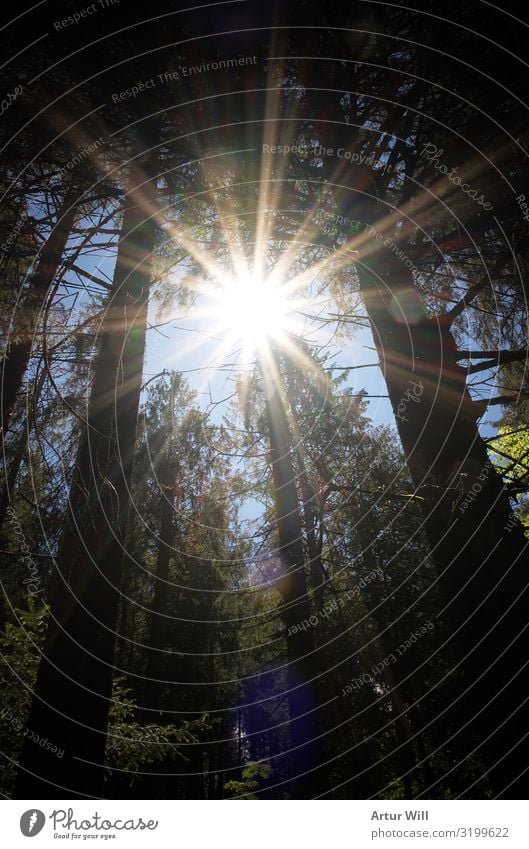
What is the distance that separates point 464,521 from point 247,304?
5.51m

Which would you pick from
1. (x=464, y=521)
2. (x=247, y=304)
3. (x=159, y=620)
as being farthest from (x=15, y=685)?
(x=159, y=620)

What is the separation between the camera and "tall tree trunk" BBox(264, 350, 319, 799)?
24.3ft

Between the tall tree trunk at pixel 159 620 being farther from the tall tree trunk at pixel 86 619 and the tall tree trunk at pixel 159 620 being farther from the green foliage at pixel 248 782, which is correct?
the tall tree trunk at pixel 86 619

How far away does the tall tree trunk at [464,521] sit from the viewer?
3152mm

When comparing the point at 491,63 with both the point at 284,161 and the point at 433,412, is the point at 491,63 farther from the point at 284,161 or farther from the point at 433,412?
the point at 433,412

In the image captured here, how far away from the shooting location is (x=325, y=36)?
450 centimetres

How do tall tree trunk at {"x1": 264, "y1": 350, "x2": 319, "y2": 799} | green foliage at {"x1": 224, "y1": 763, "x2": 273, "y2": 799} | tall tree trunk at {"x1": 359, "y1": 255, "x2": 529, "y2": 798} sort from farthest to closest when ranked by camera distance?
green foliage at {"x1": 224, "y1": 763, "x2": 273, "y2": 799} < tall tree trunk at {"x1": 264, "y1": 350, "x2": 319, "y2": 799} < tall tree trunk at {"x1": 359, "y1": 255, "x2": 529, "y2": 798}

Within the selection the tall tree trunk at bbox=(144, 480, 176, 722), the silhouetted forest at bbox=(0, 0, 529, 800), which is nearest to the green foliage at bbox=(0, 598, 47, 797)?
the silhouetted forest at bbox=(0, 0, 529, 800)

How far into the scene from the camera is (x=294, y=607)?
325 inches
